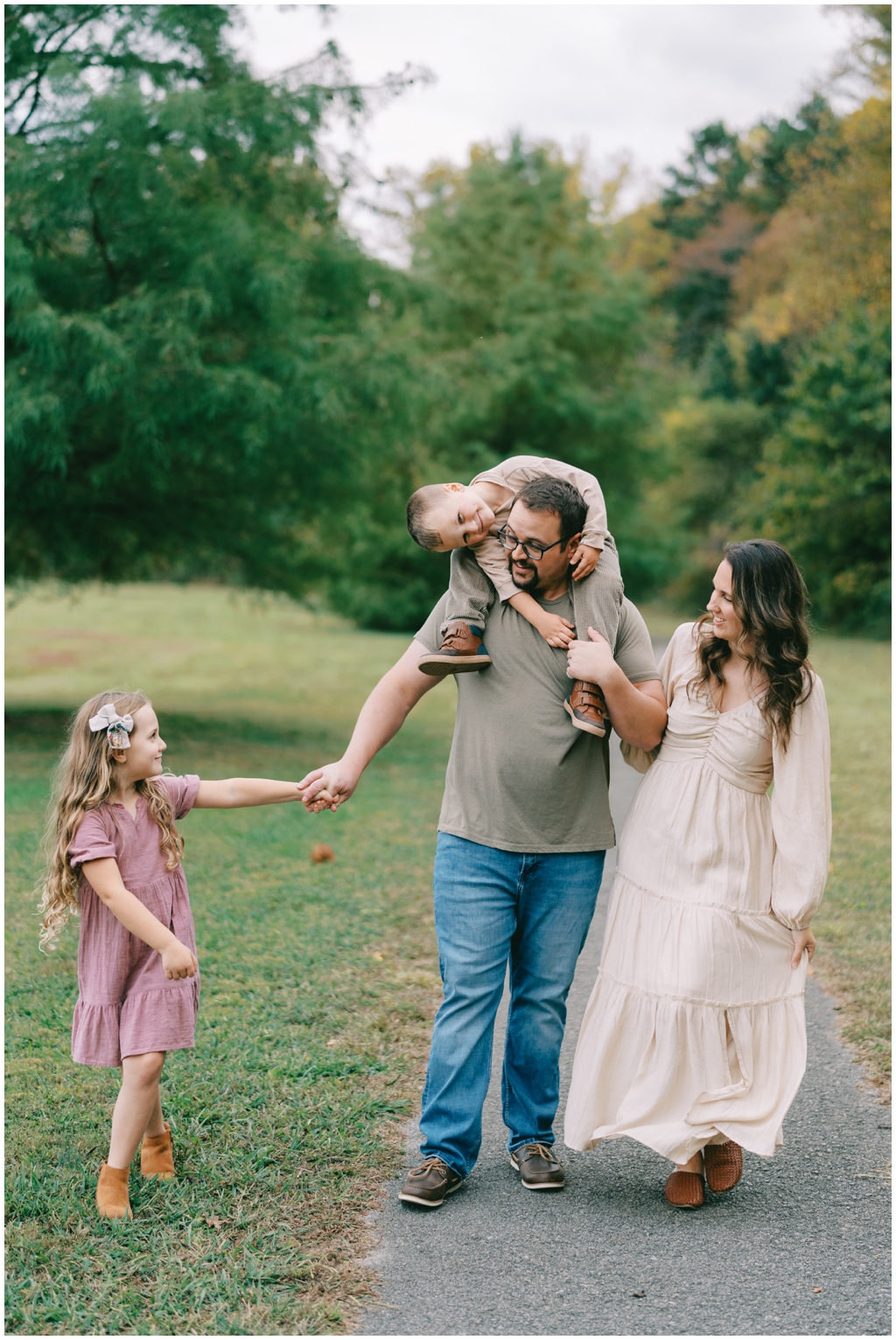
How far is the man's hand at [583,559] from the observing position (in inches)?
135

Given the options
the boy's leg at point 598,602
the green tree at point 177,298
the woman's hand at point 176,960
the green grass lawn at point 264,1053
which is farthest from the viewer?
the green tree at point 177,298

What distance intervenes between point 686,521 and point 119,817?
1397 inches

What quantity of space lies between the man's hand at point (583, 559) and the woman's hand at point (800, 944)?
1.17 metres

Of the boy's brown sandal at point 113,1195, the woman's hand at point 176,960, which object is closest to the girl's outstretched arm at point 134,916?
the woman's hand at point 176,960

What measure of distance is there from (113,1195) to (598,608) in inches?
81.6

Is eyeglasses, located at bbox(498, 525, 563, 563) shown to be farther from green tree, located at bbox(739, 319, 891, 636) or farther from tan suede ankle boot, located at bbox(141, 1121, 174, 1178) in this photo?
green tree, located at bbox(739, 319, 891, 636)

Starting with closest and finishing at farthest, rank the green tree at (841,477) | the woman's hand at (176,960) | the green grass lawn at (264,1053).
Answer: the green grass lawn at (264,1053) < the woman's hand at (176,960) < the green tree at (841,477)

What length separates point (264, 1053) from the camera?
4480 millimetres

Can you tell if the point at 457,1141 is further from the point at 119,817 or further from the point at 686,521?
the point at 686,521

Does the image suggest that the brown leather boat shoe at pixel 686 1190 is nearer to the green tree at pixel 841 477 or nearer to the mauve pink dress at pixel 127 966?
the mauve pink dress at pixel 127 966

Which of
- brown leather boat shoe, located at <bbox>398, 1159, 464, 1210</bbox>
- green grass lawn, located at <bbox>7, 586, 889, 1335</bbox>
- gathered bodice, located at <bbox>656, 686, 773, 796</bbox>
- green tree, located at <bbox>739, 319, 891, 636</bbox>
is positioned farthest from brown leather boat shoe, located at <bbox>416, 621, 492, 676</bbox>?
green tree, located at <bbox>739, 319, 891, 636</bbox>

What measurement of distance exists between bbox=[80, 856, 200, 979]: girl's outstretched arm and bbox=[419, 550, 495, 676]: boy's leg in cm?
100

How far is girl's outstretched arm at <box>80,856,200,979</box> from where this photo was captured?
10.6 feet

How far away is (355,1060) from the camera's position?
444 centimetres
